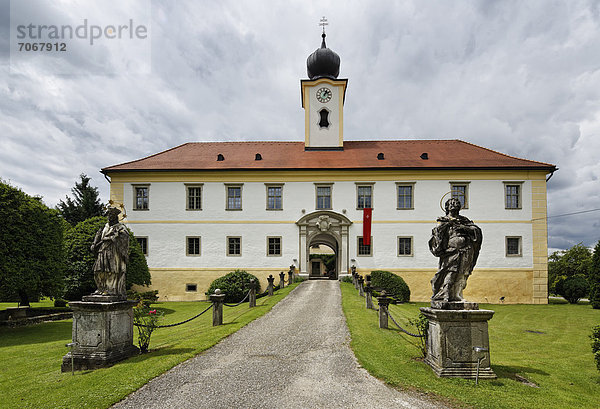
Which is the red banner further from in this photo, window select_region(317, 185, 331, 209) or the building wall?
window select_region(317, 185, 331, 209)

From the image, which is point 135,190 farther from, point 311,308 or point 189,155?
point 311,308

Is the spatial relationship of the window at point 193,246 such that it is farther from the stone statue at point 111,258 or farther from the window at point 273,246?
the stone statue at point 111,258

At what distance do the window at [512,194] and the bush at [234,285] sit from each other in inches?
703

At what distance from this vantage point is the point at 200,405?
488 cm

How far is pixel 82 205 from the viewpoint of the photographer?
36.5 metres

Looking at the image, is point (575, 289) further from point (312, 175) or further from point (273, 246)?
point (273, 246)

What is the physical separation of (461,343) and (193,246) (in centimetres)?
2085

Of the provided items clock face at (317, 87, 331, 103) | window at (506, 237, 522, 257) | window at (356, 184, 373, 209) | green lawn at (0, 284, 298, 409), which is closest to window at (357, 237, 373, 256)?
window at (356, 184, 373, 209)

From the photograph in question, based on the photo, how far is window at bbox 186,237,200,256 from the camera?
24016 millimetres


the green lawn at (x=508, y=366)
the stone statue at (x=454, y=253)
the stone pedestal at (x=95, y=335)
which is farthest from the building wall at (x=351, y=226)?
the stone statue at (x=454, y=253)

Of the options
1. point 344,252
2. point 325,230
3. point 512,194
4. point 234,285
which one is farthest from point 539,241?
point 234,285

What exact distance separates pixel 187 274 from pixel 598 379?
21857 mm

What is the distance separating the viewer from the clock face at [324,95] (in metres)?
27.8

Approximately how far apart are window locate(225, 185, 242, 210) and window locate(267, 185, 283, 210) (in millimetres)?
2085
